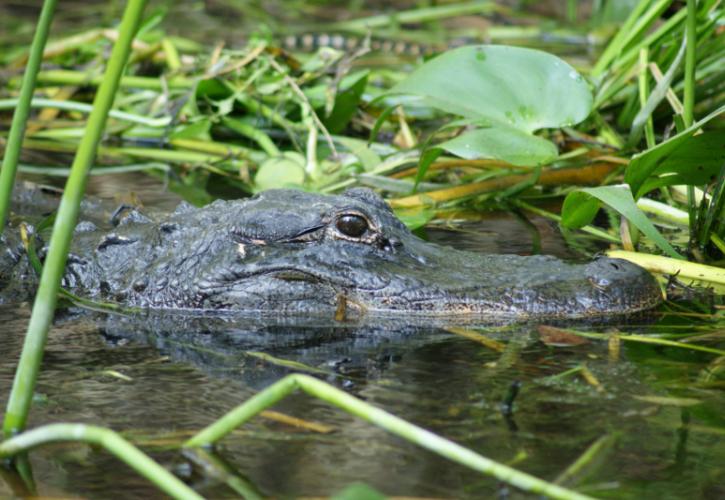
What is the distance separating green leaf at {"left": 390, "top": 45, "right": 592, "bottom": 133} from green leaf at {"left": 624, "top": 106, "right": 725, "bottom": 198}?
16.2 inches

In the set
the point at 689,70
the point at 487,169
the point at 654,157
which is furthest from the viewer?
the point at 487,169

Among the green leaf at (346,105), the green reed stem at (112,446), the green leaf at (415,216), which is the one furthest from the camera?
the green leaf at (346,105)

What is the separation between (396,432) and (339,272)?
1975 mm

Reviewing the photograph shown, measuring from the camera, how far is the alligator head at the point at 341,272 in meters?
4.04

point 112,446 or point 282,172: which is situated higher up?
point 282,172

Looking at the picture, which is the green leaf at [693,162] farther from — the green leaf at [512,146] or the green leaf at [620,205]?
the green leaf at [512,146]

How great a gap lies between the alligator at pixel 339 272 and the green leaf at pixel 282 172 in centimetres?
184

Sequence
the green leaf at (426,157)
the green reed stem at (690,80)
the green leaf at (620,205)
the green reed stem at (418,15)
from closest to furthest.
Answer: the green leaf at (620,205) < the green reed stem at (690,80) < the green leaf at (426,157) < the green reed stem at (418,15)

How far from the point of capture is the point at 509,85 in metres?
4.81

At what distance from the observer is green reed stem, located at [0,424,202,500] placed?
2148 mm

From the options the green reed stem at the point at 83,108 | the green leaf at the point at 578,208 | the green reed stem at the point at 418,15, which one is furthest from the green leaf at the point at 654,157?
the green reed stem at the point at 418,15

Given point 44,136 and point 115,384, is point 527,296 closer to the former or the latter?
point 115,384

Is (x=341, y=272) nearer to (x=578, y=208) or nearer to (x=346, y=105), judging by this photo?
(x=578, y=208)

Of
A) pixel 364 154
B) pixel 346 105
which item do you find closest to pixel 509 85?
pixel 364 154
